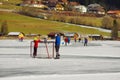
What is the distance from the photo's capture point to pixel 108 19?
4195 inches

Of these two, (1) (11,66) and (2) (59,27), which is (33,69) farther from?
(2) (59,27)

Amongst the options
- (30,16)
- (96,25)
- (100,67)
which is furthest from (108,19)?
(100,67)

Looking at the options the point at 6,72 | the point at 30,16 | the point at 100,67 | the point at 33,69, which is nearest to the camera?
the point at 6,72

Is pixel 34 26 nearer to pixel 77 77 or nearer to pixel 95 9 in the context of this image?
pixel 95 9

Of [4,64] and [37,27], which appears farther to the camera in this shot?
[37,27]

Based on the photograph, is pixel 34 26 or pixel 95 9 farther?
pixel 95 9

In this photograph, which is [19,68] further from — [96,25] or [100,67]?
[96,25]

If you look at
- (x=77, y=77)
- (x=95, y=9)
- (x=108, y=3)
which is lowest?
(x=95, y=9)

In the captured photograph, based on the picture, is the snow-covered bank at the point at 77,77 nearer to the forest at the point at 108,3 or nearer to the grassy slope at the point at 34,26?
the grassy slope at the point at 34,26

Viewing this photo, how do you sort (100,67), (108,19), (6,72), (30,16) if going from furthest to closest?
(30,16) < (108,19) < (100,67) < (6,72)

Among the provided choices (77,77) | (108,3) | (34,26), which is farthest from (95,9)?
(77,77)

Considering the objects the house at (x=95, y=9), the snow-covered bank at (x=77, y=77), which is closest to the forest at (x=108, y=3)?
the house at (x=95, y=9)

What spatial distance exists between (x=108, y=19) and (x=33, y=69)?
88430 millimetres

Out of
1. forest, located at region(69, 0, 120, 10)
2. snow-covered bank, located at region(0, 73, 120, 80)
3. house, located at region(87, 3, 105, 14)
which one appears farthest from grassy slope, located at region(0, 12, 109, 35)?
snow-covered bank, located at region(0, 73, 120, 80)
